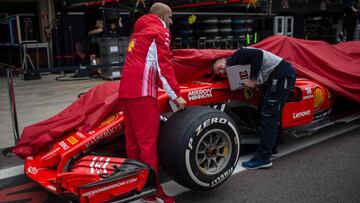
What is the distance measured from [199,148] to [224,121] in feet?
1.14

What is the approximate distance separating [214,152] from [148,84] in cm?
91

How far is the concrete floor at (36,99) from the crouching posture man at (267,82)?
3.56 metres

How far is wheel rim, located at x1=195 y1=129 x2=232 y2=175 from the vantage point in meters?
3.59

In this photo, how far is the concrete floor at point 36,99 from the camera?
670 centimetres

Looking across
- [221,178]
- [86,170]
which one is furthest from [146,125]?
[221,178]

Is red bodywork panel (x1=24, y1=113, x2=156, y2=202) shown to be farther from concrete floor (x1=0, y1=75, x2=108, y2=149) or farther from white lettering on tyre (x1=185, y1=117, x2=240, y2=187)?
concrete floor (x1=0, y1=75, x2=108, y2=149)

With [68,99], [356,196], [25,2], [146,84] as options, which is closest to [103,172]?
[146,84]

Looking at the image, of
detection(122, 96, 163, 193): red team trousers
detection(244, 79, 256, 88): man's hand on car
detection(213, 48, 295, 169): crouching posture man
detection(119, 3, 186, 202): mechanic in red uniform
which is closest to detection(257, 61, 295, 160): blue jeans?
detection(213, 48, 295, 169): crouching posture man

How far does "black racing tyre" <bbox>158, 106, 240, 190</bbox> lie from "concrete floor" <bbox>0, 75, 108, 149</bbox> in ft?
10.5

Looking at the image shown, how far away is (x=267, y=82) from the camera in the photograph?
14.2 feet

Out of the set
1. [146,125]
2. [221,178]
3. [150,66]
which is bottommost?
[221,178]

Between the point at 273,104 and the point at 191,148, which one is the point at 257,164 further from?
the point at 191,148

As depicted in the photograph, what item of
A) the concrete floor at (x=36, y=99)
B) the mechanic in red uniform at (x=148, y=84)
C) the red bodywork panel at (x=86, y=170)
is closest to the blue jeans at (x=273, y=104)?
the mechanic in red uniform at (x=148, y=84)

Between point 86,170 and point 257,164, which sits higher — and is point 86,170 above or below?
above
